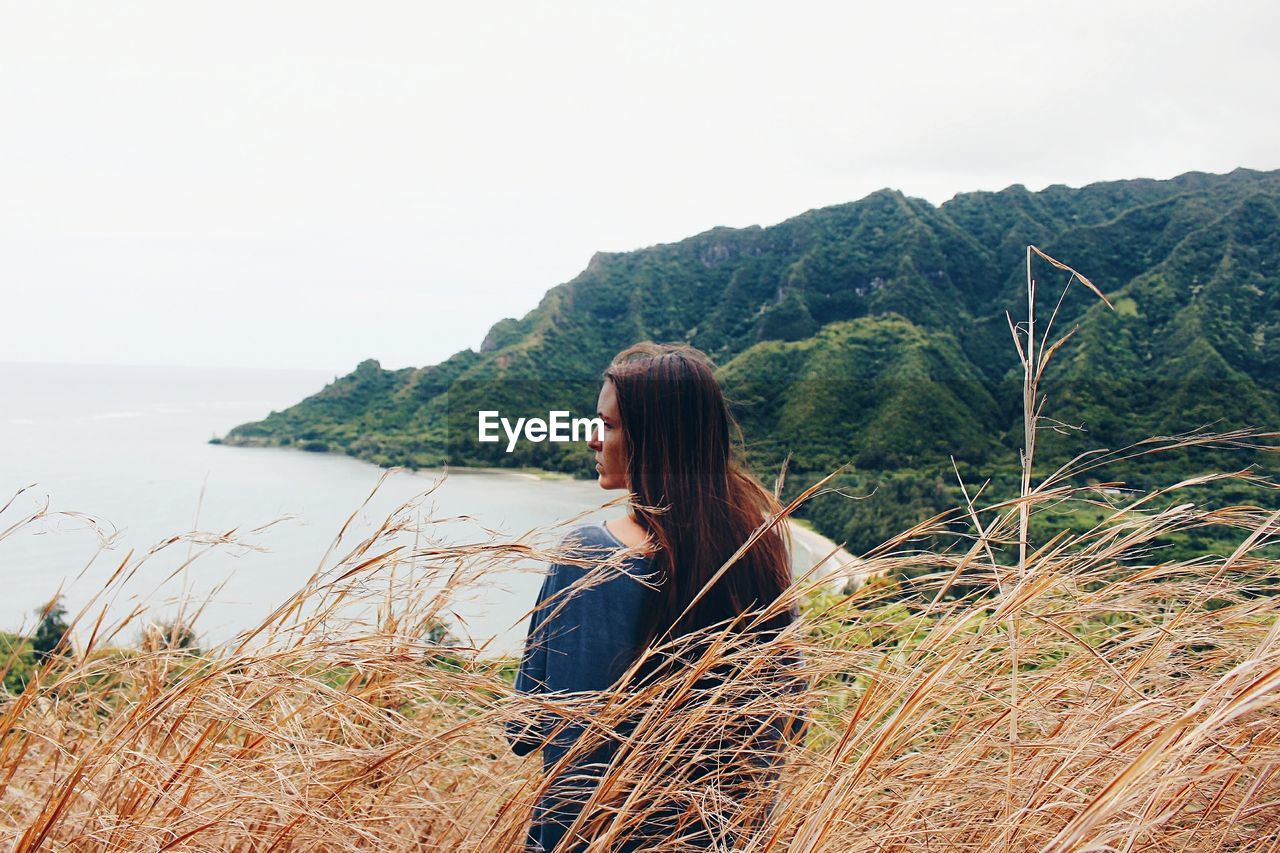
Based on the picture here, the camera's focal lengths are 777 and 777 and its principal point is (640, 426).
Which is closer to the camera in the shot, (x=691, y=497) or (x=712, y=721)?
(x=712, y=721)

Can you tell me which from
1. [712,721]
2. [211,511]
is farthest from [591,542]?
[211,511]

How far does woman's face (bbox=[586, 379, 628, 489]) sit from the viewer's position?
110 cm

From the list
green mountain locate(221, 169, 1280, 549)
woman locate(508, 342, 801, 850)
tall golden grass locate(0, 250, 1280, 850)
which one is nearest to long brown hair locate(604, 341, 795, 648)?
woman locate(508, 342, 801, 850)

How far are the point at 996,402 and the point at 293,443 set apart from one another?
34.8 meters

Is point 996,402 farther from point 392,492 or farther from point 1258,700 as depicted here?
point 1258,700

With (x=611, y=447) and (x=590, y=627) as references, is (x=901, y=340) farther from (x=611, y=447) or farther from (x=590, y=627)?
(x=590, y=627)

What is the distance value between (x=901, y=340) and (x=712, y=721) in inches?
1391

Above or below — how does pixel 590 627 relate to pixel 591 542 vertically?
below

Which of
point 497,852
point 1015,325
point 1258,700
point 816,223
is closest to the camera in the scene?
point 1258,700

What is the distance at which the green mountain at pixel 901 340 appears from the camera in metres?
24.7

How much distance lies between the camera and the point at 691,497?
1031 millimetres

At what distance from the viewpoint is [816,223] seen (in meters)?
48.1

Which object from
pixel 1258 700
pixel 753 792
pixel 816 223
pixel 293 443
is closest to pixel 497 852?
pixel 753 792

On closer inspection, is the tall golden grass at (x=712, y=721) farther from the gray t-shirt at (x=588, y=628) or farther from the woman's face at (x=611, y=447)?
the woman's face at (x=611, y=447)
